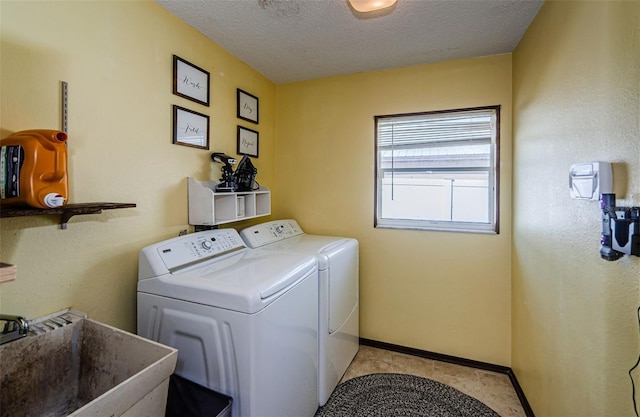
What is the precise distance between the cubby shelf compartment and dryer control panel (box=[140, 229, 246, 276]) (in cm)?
11

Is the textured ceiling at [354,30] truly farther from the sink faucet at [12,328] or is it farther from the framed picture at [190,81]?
the sink faucet at [12,328]

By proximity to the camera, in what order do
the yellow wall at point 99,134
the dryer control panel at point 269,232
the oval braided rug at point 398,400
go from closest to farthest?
the yellow wall at point 99,134 < the oval braided rug at point 398,400 < the dryer control panel at point 269,232

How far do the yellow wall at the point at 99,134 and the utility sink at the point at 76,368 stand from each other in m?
0.12

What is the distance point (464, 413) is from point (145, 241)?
2.16m

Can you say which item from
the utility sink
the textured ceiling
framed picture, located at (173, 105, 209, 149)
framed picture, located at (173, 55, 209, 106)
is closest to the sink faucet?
the utility sink

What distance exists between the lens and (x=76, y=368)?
120 centimetres

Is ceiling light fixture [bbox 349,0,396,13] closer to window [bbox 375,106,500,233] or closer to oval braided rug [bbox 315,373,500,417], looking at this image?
window [bbox 375,106,500,233]

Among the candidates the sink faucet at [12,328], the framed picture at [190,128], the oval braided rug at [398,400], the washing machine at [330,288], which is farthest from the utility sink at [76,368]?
the oval braided rug at [398,400]

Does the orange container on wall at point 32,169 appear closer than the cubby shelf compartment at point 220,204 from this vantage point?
Yes

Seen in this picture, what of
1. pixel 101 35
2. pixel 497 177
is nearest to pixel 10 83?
pixel 101 35

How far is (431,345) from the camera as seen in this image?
233 centimetres

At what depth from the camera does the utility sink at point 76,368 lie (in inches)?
36.7

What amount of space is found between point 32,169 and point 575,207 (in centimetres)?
209

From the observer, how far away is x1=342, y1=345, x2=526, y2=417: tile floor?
73.0 inches
